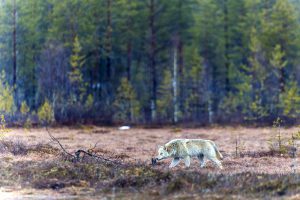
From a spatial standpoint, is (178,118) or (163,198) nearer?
(163,198)

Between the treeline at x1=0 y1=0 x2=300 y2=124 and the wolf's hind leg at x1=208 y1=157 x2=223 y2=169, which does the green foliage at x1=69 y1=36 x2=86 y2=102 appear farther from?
the wolf's hind leg at x1=208 y1=157 x2=223 y2=169

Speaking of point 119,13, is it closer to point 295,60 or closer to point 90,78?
point 90,78

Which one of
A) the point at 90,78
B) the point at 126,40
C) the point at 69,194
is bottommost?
the point at 69,194

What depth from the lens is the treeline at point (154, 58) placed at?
129ft

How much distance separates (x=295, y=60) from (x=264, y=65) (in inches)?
206

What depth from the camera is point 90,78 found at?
48.1 metres

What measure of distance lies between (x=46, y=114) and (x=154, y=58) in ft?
51.8

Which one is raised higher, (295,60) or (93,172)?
(295,60)

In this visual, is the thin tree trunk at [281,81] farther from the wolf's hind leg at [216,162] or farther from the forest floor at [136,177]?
the wolf's hind leg at [216,162]

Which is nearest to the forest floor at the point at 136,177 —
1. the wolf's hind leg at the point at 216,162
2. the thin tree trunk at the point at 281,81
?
the wolf's hind leg at the point at 216,162

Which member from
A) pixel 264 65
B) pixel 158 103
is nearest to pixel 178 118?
pixel 158 103

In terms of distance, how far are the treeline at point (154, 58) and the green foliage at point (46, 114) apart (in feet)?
4.26

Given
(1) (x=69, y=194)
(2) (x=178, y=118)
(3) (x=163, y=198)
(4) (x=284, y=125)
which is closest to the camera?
(3) (x=163, y=198)

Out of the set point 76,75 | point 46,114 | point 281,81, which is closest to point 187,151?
point 46,114
